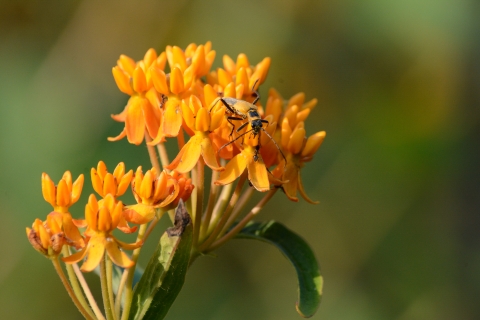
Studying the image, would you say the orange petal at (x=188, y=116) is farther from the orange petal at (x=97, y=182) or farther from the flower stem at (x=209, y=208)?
the orange petal at (x=97, y=182)

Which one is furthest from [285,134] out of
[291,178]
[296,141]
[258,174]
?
[258,174]

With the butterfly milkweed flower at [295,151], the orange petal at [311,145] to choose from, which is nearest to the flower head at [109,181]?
the butterfly milkweed flower at [295,151]

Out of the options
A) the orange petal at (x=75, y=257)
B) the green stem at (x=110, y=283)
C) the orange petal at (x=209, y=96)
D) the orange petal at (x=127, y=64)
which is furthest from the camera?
the orange petal at (x=127, y=64)

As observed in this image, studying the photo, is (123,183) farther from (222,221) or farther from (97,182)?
(222,221)

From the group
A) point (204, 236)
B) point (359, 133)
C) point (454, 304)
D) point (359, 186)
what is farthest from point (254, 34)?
point (204, 236)

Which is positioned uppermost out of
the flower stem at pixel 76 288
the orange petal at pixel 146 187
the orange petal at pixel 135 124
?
the orange petal at pixel 135 124

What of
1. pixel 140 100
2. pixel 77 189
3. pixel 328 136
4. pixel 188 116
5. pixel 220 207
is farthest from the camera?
pixel 328 136
